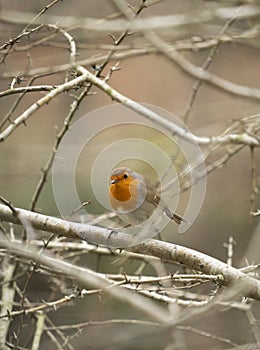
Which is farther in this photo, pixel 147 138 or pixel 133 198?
pixel 147 138

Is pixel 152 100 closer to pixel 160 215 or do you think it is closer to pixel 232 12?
pixel 232 12

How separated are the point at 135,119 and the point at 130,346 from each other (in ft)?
8.84

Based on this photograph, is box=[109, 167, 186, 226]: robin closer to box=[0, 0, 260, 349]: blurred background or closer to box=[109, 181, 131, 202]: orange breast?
box=[109, 181, 131, 202]: orange breast

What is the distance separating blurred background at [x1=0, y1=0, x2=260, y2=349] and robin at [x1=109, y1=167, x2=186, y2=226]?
910mm

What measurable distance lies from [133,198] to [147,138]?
3276mm

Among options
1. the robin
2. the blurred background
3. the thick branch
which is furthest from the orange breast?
the blurred background

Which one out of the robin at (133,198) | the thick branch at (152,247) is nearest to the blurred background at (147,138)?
the robin at (133,198)

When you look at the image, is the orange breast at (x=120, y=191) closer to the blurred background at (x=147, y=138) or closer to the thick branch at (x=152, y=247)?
the thick branch at (x=152, y=247)

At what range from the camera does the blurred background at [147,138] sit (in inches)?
203

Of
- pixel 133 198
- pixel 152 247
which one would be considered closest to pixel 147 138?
pixel 133 198

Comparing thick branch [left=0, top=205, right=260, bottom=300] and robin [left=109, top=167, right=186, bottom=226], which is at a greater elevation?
robin [left=109, top=167, right=186, bottom=226]

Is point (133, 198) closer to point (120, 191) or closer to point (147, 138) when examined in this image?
point (120, 191)

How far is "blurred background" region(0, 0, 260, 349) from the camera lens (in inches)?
203

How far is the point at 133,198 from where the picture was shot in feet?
10.5
